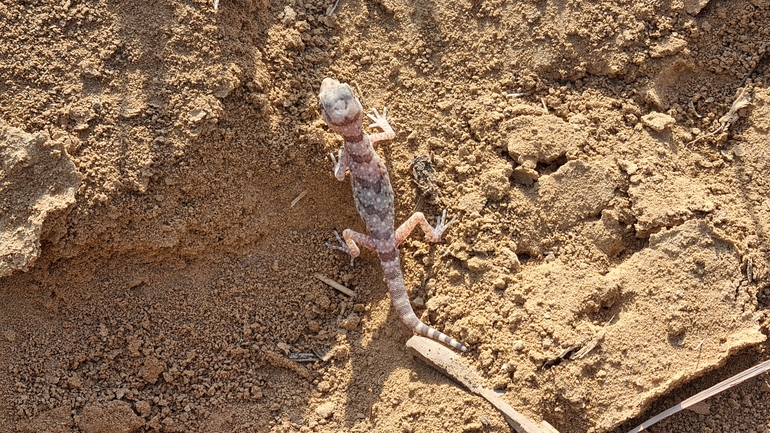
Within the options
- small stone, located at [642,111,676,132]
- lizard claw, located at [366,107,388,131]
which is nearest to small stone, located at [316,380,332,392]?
lizard claw, located at [366,107,388,131]

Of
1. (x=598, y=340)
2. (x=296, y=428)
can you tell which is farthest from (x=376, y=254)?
(x=598, y=340)

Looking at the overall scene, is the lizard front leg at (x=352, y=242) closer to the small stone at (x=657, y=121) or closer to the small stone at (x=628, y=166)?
the small stone at (x=628, y=166)

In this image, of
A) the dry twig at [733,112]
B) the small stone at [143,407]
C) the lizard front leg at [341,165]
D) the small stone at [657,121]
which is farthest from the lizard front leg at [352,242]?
the dry twig at [733,112]

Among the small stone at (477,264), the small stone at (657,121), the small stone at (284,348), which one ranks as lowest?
the small stone at (284,348)

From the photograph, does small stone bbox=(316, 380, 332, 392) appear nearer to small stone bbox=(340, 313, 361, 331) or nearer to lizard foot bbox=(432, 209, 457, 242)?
small stone bbox=(340, 313, 361, 331)

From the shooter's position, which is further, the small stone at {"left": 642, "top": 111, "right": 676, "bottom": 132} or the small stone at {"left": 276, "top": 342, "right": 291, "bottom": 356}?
the small stone at {"left": 276, "top": 342, "right": 291, "bottom": 356}

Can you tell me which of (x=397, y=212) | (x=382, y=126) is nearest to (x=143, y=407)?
(x=397, y=212)
